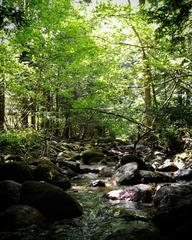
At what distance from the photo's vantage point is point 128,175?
10.9m

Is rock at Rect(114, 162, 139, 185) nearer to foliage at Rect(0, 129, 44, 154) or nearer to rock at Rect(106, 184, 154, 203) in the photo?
rock at Rect(106, 184, 154, 203)

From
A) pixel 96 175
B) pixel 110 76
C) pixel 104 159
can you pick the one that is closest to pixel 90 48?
pixel 110 76

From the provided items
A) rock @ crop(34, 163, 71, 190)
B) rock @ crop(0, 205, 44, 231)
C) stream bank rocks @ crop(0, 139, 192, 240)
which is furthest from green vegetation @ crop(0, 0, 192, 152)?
rock @ crop(0, 205, 44, 231)

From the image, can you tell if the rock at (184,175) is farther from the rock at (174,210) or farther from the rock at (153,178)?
the rock at (174,210)

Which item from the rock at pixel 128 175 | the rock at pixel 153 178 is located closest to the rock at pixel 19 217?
the rock at pixel 128 175

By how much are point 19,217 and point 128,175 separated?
5.15 m

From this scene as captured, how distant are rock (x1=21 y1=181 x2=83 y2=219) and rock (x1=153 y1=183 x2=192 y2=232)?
77.4 inches

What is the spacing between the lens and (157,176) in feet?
35.1

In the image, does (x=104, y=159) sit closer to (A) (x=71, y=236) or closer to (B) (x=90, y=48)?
(B) (x=90, y=48)

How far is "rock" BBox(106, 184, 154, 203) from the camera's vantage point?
8.55 metres

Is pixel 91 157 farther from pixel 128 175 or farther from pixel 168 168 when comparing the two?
pixel 128 175

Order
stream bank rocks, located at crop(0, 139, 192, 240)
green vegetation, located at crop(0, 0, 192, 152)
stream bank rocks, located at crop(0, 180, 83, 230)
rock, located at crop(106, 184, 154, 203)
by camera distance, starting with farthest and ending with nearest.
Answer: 1. green vegetation, located at crop(0, 0, 192, 152)
2. rock, located at crop(106, 184, 154, 203)
3. stream bank rocks, located at crop(0, 180, 83, 230)
4. stream bank rocks, located at crop(0, 139, 192, 240)

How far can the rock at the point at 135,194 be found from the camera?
28.0 feet

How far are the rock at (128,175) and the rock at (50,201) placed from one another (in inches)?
138
